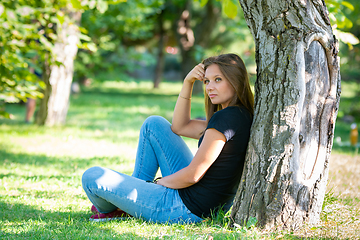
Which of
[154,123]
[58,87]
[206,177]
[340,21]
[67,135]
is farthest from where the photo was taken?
[58,87]

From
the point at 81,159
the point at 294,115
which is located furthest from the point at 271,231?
the point at 81,159

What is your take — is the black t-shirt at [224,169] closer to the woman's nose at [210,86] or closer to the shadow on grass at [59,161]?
the woman's nose at [210,86]

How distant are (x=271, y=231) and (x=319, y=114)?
2.97ft

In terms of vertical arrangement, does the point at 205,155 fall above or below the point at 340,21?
below

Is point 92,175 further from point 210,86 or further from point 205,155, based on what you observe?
point 210,86

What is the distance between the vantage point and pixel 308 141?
7.92ft

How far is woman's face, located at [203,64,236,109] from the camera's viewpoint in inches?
104

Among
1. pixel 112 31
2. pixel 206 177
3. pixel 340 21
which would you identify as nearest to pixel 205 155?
pixel 206 177

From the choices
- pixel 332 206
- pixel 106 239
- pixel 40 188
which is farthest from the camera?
pixel 40 188

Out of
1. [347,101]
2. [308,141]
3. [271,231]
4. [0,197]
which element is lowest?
[0,197]

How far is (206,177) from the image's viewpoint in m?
2.52

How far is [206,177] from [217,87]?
2.31ft

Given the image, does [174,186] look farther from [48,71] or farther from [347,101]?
[347,101]

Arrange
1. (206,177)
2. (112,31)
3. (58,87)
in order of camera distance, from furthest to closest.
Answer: (112,31) < (58,87) < (206,177)
